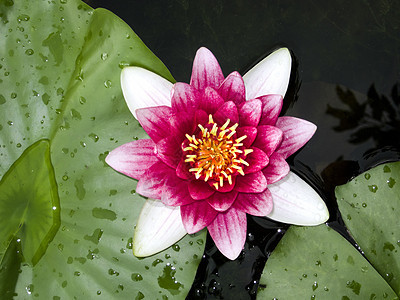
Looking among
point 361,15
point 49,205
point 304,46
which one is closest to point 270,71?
point 304,46

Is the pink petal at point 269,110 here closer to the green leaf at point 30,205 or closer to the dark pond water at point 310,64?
the dark pond water at point 310,64

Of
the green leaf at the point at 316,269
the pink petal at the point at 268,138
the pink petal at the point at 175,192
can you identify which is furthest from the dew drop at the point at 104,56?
the green leaf at the point at 316,269

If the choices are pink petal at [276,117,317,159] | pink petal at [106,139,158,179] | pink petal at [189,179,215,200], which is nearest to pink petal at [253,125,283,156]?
pink petal at [276,117,317,159]

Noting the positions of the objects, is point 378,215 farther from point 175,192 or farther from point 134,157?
point 134,157

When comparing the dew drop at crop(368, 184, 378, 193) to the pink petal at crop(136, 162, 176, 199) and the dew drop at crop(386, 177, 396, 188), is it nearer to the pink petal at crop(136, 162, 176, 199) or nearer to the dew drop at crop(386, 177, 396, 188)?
the dew drop at crop(386, 177, 396, 188)

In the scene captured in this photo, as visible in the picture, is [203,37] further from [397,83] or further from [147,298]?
[147,298]

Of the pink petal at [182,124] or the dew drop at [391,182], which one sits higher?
the pink petal at [182,124]

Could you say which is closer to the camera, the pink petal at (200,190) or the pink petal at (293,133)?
the pink petal at (200,190)
